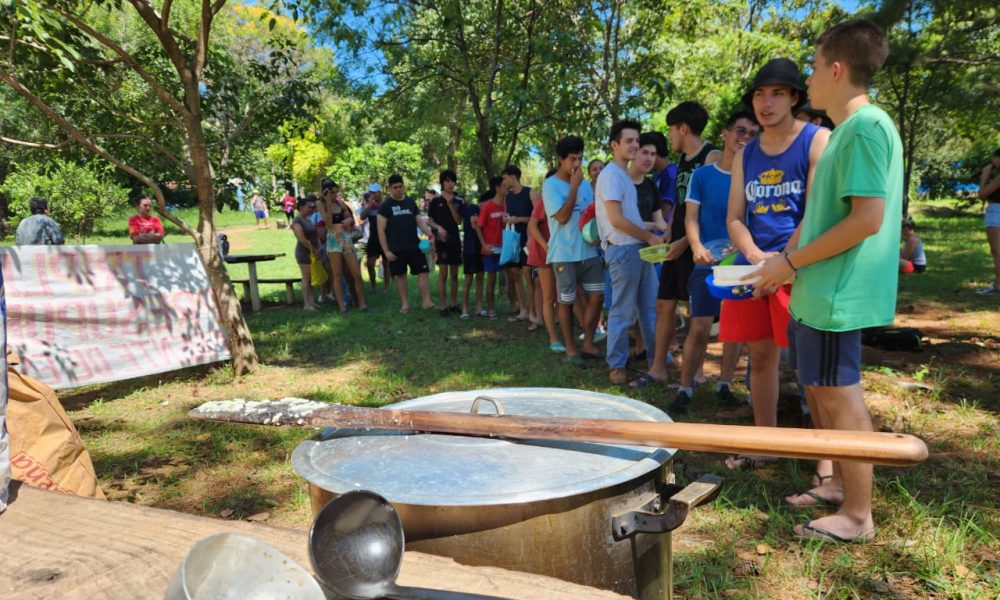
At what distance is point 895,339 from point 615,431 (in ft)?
16.3

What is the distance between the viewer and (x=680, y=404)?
406 centimetres

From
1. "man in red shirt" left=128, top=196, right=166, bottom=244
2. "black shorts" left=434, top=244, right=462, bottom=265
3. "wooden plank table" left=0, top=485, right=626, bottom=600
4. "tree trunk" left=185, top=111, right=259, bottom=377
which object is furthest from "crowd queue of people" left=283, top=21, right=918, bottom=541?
"man in red shirt" left=128, top=196, right=166, bottom=244

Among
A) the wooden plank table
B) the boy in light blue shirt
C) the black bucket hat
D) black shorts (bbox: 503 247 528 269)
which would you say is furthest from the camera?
black shorts (bbox: 503 247 528 269)

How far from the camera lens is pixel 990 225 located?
713 cm

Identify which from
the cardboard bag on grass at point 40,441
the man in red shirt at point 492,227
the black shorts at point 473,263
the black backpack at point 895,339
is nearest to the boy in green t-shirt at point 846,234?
the cardboard bag on grass at point 40,441

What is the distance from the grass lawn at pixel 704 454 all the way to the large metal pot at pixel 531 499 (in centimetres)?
121

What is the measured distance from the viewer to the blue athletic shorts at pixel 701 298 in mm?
3973

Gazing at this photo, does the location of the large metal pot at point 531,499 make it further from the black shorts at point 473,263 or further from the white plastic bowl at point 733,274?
the black shorts at point 473,263

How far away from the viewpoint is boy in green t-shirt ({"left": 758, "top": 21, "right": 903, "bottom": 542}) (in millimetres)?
2051

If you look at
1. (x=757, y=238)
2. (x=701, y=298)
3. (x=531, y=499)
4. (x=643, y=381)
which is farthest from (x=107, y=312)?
(x=531, y=499)

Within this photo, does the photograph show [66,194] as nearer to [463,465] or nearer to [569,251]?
[569,251]

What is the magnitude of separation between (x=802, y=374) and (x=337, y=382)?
3.99 m

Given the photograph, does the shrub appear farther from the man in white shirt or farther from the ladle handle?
the ladle handle

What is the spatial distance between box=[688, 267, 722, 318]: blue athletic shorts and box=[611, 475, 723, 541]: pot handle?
283 cm
